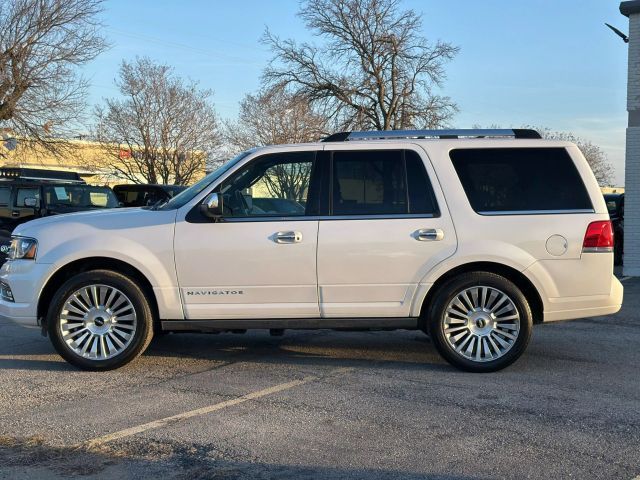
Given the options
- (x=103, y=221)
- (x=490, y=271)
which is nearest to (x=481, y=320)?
(x=490, y=271)

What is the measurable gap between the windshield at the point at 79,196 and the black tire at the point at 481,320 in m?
10.3

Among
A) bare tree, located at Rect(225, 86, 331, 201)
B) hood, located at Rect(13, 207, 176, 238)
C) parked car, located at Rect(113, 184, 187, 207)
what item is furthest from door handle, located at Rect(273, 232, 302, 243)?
bare tree, located at Rect(225, 86, 331, 201)

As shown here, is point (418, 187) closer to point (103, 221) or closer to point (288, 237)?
point (288, 237)

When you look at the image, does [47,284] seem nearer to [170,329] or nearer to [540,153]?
[170,329]

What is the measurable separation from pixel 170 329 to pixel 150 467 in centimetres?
226

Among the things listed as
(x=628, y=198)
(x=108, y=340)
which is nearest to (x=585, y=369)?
Answer: (x=108, y=340)

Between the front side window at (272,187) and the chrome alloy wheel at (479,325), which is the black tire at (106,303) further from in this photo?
the chrome alloy wheel at (479,325)

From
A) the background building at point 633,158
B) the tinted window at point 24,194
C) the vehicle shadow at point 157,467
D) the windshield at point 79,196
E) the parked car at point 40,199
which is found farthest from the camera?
the windshield at point 79,196

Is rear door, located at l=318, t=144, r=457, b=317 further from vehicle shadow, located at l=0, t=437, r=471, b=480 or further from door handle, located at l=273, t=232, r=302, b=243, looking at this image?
vehicle shadow, located at l=0, t=437, r=471, b=480

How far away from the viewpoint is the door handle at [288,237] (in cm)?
603

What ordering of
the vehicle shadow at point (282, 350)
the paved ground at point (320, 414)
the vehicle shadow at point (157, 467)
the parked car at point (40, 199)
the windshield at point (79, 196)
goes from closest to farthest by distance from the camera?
the vehicle shadow at point (157, 467) < the paved ground at point (320, 414) < the vehicle shadow at point (282, 350) < the parked car at point (40, 199) < the windshield at point (79, 196)

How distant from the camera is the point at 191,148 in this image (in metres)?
36.8

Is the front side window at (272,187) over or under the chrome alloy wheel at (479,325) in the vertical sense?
over

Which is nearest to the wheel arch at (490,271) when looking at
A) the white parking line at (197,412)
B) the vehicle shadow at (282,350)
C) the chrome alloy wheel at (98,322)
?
the vehicle shadow at (282,350)
